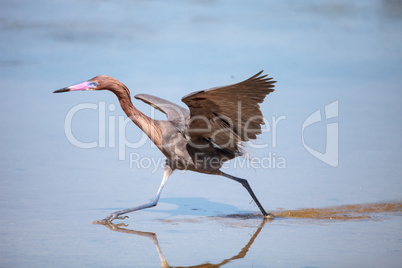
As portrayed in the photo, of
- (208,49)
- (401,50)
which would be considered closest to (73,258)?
(208,49)

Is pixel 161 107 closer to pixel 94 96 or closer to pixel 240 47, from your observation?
pixel 94 96

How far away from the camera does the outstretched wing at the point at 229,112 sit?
20.3ft

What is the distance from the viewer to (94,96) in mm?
10820

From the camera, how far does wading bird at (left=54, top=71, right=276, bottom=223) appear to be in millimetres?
6359

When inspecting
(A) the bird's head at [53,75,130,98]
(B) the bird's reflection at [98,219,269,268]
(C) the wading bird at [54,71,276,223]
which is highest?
(A) the bird's head at [53,75,130,98]

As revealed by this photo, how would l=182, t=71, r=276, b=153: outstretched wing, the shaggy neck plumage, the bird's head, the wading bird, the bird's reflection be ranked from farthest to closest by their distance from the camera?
1. the shaggy neck plumage
2. the bird's head
3. the wading bird
4. l=182, t=71, r=276, b=153: outstretched wing
5. the bird's reflection

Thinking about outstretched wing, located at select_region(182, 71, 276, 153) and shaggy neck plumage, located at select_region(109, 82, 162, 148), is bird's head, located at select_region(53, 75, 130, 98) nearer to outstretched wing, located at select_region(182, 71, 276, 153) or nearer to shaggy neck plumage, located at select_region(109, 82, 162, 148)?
shaggy neck plumage, located at select_region(109, 82, 162, 148)

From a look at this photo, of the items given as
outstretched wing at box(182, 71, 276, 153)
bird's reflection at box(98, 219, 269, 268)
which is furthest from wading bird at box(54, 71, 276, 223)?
bird's reflection at box(98, 219, 269, 268)

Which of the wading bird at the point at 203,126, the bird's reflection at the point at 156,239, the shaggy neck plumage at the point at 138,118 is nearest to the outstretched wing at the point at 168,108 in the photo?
the wading bird at the point at 203,126

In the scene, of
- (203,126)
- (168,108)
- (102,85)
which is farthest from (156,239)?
(168,108)

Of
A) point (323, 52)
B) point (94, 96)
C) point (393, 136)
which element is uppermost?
point (323, 52)

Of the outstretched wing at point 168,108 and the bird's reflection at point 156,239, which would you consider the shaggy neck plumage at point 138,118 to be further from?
the bird's reflection at point 156,239

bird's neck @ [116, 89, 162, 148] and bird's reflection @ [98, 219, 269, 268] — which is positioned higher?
bird's neck @ [116, 89, 162, 148]

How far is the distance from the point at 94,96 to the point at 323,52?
→ 5.17 m
